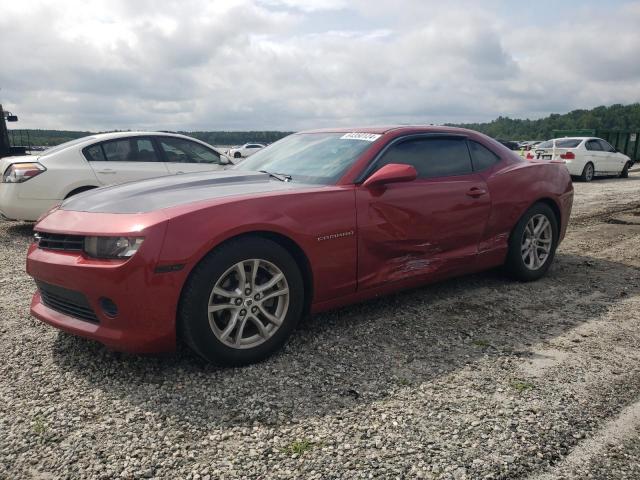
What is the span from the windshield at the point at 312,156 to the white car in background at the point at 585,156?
13.1 metres

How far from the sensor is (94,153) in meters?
7.06

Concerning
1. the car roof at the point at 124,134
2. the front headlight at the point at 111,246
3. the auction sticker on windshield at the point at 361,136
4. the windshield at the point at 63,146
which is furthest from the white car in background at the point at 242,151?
the windshield at the point at 63,146

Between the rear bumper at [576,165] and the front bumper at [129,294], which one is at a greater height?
the rear bumper at [576,165]

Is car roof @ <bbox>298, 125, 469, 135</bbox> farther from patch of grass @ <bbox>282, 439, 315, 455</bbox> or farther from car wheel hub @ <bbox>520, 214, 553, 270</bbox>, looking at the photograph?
patch of grass @ <bbox>282, 439, 315, 455</bbox>

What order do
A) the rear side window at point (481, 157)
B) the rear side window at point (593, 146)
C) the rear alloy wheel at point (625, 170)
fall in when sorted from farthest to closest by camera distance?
the rear alloy wheel at point (625, 170) < the rear side window at point (593, 146) < the rear side window at point (481, 157)

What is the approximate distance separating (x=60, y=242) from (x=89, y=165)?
444 cm

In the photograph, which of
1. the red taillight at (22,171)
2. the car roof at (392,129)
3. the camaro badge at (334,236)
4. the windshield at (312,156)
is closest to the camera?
the camaro badge at (334,236)

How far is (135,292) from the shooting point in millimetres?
2656

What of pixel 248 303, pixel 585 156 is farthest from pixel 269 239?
pixel 585 156

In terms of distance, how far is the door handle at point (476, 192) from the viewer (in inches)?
163

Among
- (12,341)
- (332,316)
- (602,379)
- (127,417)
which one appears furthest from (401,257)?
(12,341)

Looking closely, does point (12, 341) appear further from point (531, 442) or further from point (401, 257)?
point (531, 442)

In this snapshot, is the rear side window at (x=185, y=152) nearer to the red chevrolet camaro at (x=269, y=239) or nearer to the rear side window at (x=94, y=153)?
the rear side window at (x=94, y=153)

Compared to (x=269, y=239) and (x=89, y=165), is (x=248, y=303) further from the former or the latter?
(x=89, y=165)
